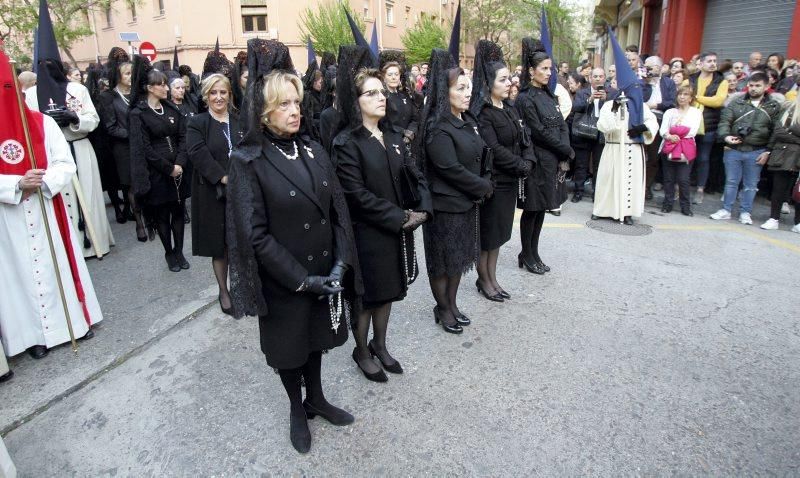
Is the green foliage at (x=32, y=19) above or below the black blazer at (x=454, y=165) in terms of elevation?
above

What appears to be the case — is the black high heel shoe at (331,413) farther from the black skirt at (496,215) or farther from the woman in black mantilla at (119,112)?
the woman in black mantilla at (119,112)

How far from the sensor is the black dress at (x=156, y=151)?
5.43 meters

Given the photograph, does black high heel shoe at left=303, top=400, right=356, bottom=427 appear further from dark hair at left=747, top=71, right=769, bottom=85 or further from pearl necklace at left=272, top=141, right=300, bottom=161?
dark hair at left=747, top=71, right=769, bottom=85

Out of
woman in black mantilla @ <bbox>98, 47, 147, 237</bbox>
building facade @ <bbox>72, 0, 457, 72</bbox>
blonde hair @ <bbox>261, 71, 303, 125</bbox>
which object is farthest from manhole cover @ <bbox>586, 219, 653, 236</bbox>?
building facade @ <bbox>72, 0, 457, 72</bbox>

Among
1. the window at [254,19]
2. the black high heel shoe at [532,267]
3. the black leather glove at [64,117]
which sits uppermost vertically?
the window at [254,19]

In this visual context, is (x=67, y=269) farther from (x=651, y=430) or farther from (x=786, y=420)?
(x=786, y=420)

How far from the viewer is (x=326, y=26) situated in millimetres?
32250

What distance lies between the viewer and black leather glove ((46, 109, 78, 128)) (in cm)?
547

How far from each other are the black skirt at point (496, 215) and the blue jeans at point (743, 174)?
4.58m

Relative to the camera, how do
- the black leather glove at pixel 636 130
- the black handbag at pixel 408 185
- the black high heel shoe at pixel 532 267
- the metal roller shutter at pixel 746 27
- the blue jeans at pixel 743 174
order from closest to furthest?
the black handbag at pixel 408 185 → the black high heel shoe at pixel 532 267 → the black leather glove at pixel 636 130 → the blue jeans at pixel 743 174 → the metal roller shutter at pixel 746 27

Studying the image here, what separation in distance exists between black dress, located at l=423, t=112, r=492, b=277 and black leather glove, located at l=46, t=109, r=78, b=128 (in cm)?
426

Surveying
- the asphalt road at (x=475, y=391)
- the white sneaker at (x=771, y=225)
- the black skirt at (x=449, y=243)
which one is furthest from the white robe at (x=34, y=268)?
the white sneaker at (x=771, y=225)

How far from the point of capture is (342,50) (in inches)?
127

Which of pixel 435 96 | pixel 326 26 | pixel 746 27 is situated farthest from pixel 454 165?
pixel 326 26
